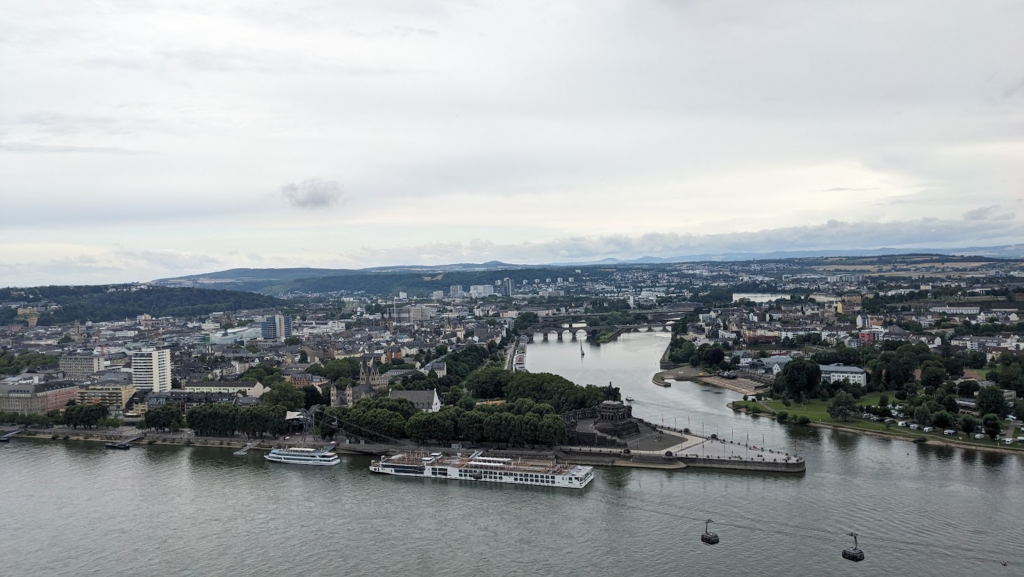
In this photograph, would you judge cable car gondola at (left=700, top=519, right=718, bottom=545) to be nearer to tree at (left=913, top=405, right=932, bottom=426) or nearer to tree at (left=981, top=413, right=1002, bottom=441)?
tree at (left=981, top=413, right=1002, bottom=441)

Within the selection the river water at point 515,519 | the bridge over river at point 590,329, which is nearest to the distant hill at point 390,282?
the bridge over river at point 590,329

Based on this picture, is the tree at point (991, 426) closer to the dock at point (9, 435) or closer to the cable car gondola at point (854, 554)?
the cable car gondola at point (854, 554)

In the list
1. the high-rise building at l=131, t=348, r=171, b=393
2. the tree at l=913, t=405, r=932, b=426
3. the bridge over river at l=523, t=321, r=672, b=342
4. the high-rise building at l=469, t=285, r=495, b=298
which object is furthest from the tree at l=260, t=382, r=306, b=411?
the high-rise building at l=469, t=285, r=495, b=298

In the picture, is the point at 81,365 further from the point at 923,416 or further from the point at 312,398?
the point at 923,416

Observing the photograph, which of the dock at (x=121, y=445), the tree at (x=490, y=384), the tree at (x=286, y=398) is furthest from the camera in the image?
the tree at (x=490, y=384)

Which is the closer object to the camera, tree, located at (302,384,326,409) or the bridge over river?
tree, located at (302,384,326,409)

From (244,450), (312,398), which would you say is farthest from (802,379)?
(244,450)

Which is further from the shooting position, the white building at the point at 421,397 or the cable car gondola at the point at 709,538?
the white building at the point at 421,397
